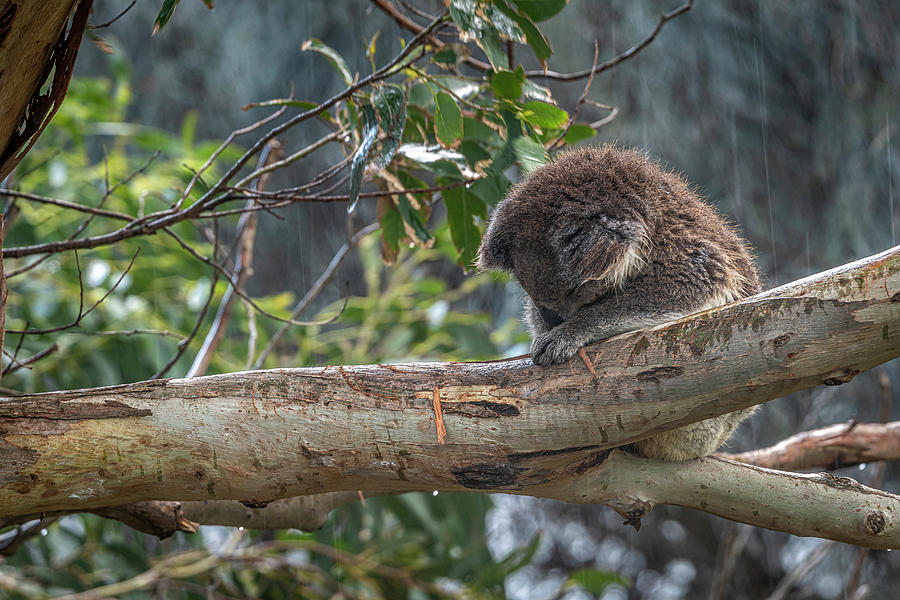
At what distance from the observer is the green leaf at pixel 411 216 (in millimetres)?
1916

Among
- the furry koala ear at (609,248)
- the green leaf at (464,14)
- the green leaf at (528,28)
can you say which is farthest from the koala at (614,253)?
the green leaf at (464,14)

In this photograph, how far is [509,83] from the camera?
1714 millimetres

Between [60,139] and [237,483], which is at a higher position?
[60,139]

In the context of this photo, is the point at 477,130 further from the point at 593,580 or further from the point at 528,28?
the point at 593,580

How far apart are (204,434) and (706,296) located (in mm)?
1069

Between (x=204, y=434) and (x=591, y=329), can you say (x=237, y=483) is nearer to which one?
(x=204, y=434)

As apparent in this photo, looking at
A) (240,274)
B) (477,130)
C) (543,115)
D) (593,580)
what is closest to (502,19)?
(543,115)

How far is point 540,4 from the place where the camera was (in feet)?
5.56

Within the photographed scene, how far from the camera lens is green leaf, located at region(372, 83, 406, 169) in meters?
1.68

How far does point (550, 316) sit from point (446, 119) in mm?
541

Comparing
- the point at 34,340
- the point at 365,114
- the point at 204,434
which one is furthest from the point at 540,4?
the point at 34,340

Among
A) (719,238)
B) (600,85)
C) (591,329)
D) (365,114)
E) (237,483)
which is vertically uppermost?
(600,85)

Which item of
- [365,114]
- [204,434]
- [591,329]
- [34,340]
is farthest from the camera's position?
[34,340]

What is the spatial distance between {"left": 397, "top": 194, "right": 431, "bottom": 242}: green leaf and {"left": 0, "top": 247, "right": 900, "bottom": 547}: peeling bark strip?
0.56 metres
